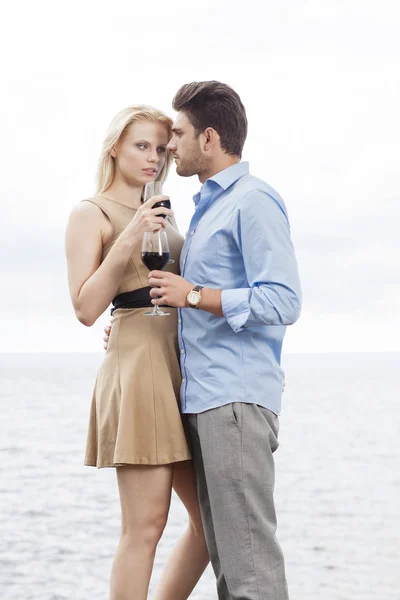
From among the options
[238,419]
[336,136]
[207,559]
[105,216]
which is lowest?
[207,559]

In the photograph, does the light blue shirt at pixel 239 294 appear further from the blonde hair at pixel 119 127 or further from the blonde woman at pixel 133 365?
the blonde hair at pixel 119 127

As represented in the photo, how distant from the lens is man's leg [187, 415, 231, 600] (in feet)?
8.63

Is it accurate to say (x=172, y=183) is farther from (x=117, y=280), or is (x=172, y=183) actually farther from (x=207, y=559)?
(x=207, y=559)

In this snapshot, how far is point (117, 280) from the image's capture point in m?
2.68

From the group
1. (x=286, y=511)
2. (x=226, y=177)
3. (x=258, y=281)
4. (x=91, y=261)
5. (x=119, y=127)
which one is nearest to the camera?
(x=258, y=281)

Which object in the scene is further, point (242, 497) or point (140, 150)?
point (140, 150)

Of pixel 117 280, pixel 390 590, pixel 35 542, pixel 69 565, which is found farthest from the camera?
pixel 35 542

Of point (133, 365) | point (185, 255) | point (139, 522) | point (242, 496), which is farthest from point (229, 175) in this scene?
point (139, 522)

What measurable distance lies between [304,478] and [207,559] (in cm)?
1039

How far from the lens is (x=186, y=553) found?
2.97m

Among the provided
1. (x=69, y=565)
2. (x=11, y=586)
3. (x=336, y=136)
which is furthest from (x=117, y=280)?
(x=336, y=136)

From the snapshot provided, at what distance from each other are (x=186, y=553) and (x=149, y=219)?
1.17 meters

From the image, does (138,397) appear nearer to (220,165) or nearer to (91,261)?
(91,261)

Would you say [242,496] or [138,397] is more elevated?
[138,397]
